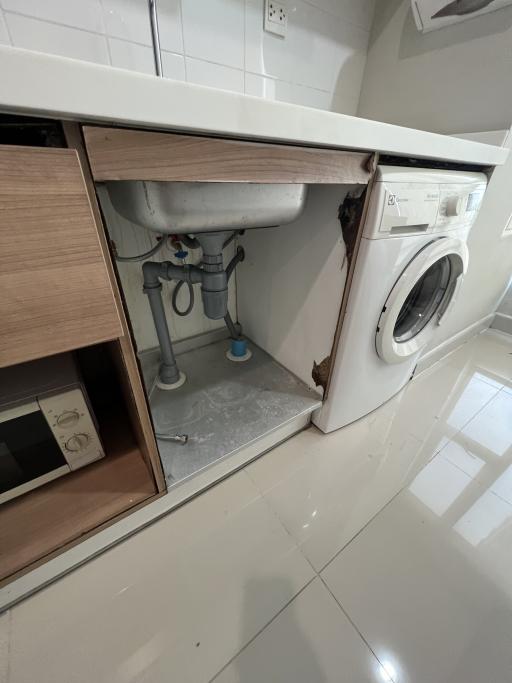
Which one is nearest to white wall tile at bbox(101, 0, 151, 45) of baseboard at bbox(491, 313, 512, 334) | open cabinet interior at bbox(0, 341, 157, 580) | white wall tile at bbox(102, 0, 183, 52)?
white wall tile at bbox(102, 0, 183, 52)

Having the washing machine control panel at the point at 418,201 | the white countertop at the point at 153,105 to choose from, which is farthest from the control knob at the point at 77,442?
the washing machine control panel at the point at 418,201

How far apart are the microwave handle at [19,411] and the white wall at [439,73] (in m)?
1.51

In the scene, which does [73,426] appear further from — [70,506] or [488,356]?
[488,356]

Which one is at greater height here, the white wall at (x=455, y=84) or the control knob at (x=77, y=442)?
the white wall at (x=455, y=84)

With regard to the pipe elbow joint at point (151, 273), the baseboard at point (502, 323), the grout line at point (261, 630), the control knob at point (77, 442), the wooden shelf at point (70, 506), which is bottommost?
the grout line at point (261, 630)

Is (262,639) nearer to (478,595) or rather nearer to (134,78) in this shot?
(478,595)

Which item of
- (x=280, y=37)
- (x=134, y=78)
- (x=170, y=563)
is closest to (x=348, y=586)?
(x=170, y=563)

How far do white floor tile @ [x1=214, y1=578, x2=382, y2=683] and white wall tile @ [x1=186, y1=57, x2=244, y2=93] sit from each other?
4.83 feet

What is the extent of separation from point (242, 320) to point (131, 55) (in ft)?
3.08

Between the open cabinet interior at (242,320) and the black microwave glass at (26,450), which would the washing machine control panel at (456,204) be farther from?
the black microwave glass at (26,450)

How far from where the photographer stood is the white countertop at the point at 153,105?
0.26 metres

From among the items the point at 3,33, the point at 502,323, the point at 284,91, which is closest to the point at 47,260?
the point at 3,33

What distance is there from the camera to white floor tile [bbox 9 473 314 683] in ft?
1.73

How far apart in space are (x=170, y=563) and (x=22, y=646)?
0.30 m
